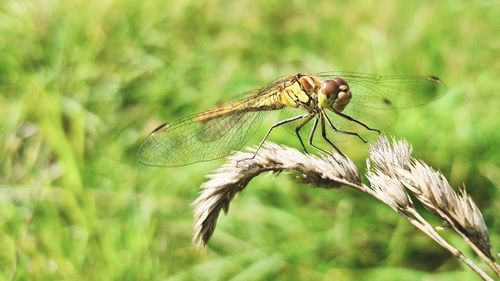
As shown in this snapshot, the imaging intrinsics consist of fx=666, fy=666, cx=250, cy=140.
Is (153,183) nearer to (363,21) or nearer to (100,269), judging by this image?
(100,269)

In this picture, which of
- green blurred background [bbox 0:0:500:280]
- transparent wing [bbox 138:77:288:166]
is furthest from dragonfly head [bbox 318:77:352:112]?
green blurred background [bbox 0:0:500:280]

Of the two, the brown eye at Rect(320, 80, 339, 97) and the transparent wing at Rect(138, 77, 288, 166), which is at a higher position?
the brown eye at Rect(320, 80, 339, 97)

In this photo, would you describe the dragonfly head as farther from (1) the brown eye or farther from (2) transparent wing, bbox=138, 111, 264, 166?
(2) transparent wing, bbox=138, 111, 264, 166

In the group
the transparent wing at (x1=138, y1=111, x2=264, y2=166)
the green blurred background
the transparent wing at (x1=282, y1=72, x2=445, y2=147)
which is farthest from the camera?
the green blurred background

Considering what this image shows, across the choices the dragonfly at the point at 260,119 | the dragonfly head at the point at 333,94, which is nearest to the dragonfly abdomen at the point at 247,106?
the dragonfly at the point at 260,119

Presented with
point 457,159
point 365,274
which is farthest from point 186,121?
point 457,159

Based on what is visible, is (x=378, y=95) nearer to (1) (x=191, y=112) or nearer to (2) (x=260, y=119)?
(2) (x=260, y=119)

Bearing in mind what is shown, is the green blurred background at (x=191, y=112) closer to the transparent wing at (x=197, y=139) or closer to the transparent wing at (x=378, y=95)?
the transparent wing at (x=197, y=139)

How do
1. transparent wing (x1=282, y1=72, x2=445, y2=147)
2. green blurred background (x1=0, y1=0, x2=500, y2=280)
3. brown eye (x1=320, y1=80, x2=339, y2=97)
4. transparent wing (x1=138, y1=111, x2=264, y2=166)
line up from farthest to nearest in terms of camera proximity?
green blurred background (x1=0, y1=0, x2=500, y2=280) < transparent wing (x1=282, y1=72, x2=445, y2=147) < transparent wing (x1=138, y1=111, x2=264, y2=166) < brown eye (x1=320, y1=80, x2=339, y2=97)
